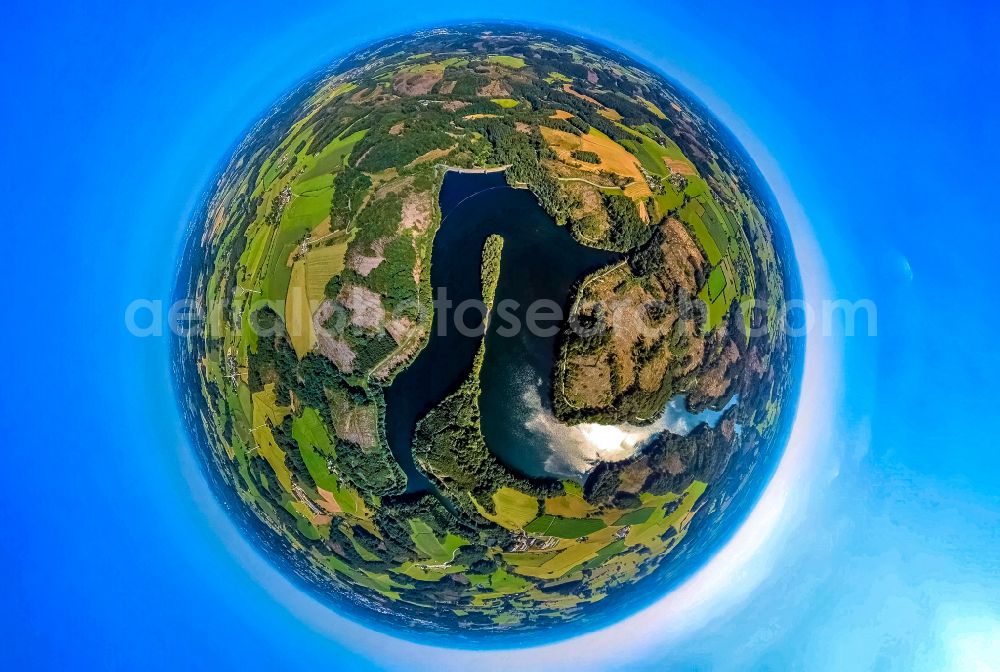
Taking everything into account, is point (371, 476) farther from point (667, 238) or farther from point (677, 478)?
point (667, 238)

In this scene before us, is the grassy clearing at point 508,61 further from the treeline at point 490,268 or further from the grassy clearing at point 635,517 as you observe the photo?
the grassy clearing at point 635,517

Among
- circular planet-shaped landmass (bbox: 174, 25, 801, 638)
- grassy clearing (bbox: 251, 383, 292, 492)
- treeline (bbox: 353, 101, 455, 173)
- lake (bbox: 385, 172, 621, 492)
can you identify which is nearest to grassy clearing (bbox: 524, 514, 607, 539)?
circular planet-shaped landmass (bbox: 174, 25, 801, 638)

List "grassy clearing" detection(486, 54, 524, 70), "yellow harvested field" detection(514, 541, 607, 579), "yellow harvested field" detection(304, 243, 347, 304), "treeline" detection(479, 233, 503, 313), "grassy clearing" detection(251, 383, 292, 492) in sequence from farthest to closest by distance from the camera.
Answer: "grassy clearing" detection(486, 54, 524, 70) → "grassy clearing" detection(251, 383, 292, 492) → "yellow harvested field" detection(514, 541, 607, 579) → "yellow harvested field" detection(304, 243, 347, 304) → "treeline" detection(479, 233, 503, 313)

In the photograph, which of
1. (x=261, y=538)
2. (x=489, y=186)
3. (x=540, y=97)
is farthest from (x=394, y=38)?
(x=261, y=538)

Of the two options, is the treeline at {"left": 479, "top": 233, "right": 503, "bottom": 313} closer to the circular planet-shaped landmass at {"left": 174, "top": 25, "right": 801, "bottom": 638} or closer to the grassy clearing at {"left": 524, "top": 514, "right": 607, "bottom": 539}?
the circular planet-shaped landmass at {"left": 174, "top": 25, "right": 801, "bottom": 638}

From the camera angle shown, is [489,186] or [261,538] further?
[261,538]

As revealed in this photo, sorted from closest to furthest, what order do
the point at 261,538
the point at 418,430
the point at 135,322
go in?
the point at 418,430 → the point at 261,538 → the point at 135,322

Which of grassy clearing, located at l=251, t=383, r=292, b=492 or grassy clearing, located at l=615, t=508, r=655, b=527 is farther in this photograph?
grassy clearing, located at l=251, t=383, r=292, b=492
